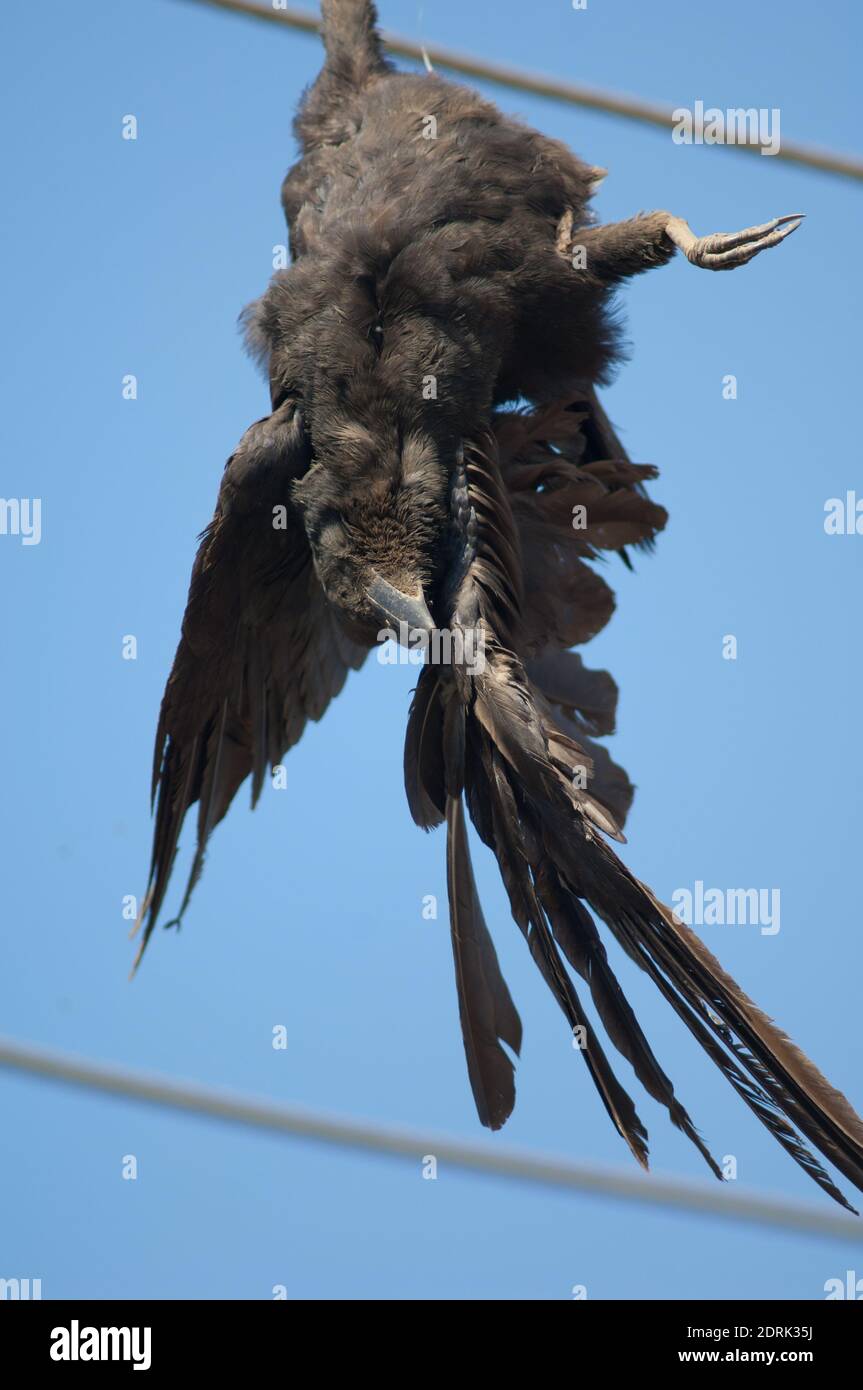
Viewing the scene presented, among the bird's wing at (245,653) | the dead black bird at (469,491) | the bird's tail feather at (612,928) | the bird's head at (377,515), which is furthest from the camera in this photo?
the bird's wing at (245,653)

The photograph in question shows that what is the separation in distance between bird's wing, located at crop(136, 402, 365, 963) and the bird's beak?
1.20 ft

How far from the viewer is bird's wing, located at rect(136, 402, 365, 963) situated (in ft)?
13.6

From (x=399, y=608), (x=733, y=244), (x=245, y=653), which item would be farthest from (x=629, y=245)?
(x=245, y=653)

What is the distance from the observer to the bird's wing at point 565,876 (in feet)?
10.9

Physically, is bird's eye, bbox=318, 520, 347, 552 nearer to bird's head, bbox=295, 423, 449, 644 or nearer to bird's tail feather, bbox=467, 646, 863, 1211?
bird's head, bbox=295, 423, 449, 644

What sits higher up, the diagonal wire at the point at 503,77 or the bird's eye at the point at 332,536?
the diagonal wire at the point at 503,77

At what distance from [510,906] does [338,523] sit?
987 mm

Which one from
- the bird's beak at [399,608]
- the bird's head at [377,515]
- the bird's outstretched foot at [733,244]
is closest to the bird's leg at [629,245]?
the bird's outstretched foot at [733,244]

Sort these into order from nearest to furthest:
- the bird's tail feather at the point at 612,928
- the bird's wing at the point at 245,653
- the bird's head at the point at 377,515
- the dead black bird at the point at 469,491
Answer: the bird's tail feather at the point at 612,928 < the dead black bird at the point at 469,491 < the bird's head at the point at 377,515 < the bird's wing at the point at 245,653

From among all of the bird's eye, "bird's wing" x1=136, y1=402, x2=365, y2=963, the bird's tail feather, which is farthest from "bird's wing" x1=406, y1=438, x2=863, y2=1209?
"bird's wing" x1=136, y1=402, x2=365, y2=963

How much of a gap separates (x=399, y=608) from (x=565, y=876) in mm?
719

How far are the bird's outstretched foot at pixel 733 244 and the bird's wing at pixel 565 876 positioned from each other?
668mm

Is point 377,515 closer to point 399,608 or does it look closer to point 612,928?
point 399,608

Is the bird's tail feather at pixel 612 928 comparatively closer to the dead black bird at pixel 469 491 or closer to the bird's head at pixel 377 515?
the dead black bird at pixel 469 491
